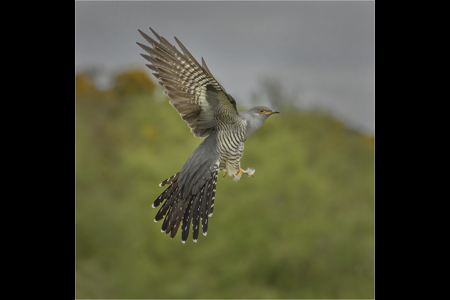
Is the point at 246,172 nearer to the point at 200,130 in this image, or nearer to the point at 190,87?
the point at 200,130

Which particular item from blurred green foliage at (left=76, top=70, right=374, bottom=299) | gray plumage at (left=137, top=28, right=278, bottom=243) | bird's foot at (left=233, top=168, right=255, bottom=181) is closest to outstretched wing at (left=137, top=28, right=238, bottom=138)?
gray plumage at (left=137, top=28, right=278, bottom=243)

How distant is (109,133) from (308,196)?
7732 millimetres

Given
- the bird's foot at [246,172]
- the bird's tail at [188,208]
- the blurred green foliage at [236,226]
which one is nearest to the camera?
the bird's foot at [246,172]

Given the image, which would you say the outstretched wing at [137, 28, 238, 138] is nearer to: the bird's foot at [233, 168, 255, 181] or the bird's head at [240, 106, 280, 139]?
the bird's head at [240, 106, 280, 139]

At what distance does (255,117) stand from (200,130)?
0.32 m

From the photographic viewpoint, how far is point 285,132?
17766 mm

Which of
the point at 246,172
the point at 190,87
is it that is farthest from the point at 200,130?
the point at 246,172

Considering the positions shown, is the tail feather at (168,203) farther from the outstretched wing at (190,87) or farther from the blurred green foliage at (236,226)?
the blurred green foliage at (236,226)

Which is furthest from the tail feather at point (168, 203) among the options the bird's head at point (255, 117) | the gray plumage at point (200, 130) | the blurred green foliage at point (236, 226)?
the blurred green foliage at point (236, 226)

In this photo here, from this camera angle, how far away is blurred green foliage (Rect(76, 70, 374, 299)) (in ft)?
56.3

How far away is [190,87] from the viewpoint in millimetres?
2863

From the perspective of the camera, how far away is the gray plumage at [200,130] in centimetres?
279
